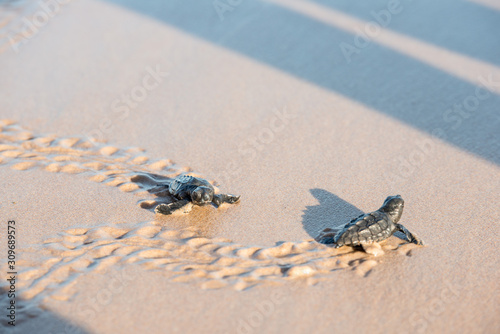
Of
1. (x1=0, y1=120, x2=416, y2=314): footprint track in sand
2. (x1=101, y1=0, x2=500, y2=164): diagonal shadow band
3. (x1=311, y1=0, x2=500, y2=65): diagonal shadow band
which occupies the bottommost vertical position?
(x1=0, y1=120, x2=416, y2=314): footprint track in sand

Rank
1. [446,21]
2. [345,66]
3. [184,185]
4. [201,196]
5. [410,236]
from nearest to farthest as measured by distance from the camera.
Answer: [410,236], [201,196], [184,185], [345,66], [446,21]

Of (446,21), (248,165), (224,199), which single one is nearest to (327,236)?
(224,199)

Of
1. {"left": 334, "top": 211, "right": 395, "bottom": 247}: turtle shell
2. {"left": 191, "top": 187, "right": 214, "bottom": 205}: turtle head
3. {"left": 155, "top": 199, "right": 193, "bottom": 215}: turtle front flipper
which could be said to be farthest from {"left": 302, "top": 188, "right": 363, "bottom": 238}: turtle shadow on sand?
{"left": 155, "top": 199, "right": 193, "bottom": 215}: turtle front flipper

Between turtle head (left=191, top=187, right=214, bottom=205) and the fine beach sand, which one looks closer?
the fine beach sand

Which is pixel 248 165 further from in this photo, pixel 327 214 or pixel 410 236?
pixel 410 236

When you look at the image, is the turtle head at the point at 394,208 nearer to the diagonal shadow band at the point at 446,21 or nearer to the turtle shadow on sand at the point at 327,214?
the turtle shadow on sand at the point at 327,214

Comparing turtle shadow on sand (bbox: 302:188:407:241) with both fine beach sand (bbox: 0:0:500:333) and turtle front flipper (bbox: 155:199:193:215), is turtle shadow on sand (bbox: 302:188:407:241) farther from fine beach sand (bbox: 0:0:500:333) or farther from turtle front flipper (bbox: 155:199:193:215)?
turtle front flipper (bbox: 155:199:193:215)

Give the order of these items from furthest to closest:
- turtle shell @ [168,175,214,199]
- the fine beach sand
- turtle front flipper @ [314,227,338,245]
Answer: turtle shell @ [168,175,214,199]
turtle front flipper @ [314,227,338,245]
the fine beach sand
